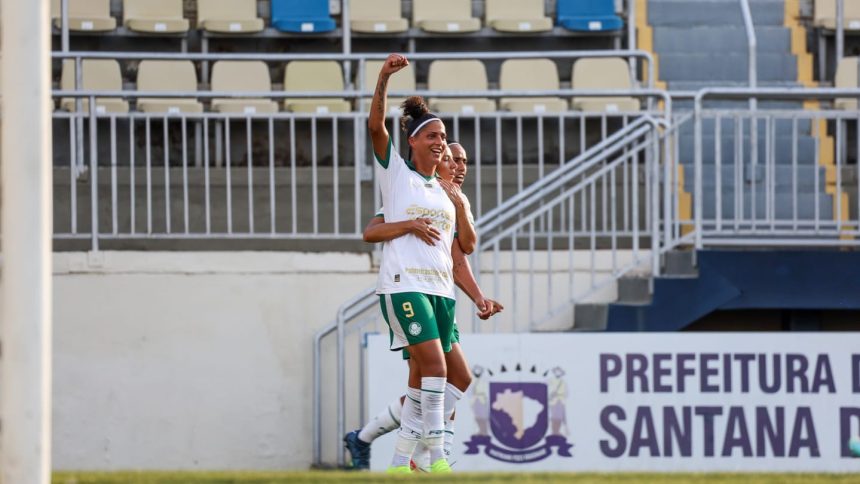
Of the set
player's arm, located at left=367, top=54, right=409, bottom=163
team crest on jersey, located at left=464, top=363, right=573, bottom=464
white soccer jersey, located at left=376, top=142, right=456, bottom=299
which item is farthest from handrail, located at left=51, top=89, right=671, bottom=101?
player's arm, located at left=367, top=54, right=409, bottom=163

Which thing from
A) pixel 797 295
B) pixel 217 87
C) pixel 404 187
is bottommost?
pixel 797 295

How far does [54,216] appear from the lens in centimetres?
1162

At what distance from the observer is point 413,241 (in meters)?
7.47

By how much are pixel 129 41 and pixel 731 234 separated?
6.17 meters

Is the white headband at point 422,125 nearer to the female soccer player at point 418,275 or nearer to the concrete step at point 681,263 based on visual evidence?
the female soccer player at point 418,275

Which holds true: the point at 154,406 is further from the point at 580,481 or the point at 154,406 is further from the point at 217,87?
the point at 580,481

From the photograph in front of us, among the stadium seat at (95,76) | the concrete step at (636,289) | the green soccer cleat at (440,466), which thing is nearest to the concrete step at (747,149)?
the concrete step at (636,289)

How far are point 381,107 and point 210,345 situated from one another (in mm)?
4697

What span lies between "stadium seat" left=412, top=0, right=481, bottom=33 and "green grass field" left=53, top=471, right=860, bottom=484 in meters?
8.20

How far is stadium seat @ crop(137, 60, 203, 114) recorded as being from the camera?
12.5m

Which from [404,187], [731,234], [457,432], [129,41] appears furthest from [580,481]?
[129,41]

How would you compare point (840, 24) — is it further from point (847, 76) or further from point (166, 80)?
point (166, 80)

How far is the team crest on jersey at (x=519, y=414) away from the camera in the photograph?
34.3 feet

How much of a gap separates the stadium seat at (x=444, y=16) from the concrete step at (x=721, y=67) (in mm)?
1854
